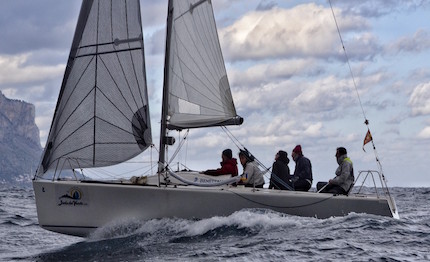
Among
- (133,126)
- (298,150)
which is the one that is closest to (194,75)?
(133,126)

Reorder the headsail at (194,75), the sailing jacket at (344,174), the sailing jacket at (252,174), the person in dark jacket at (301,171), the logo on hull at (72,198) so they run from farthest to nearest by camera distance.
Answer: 1. the headsail at (194,75)
2. the person in dark jacket at (301,171)
3. the sailing jacket at (252,174)
4. the sailing jacket at (344,174)
5. the logo on hull at (72,198)

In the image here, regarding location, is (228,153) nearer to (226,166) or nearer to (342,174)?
(226,166)

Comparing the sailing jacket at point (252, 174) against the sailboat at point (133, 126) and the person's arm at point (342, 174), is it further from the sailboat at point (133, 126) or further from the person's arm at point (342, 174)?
the person's arm at point (342, 174)

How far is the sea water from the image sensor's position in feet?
33.6

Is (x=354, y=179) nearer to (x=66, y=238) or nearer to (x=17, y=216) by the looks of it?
(x=66, y=238)

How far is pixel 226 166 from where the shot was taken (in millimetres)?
13648

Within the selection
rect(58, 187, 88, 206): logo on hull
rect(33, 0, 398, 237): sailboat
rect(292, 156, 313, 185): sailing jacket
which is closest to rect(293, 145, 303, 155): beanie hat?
rect(292, 156, 313, 185): sailing jacket

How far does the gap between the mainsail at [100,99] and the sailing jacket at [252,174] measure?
2.01 meters

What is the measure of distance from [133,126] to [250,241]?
361cm

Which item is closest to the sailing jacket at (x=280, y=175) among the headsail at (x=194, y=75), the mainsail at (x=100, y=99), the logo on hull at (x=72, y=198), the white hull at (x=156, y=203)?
the white hull at (x=156, y=203)

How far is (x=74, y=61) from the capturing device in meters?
13.5

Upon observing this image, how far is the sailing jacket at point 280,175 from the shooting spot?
13.6 m

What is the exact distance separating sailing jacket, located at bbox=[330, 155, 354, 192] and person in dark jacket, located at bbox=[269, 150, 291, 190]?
0.93m

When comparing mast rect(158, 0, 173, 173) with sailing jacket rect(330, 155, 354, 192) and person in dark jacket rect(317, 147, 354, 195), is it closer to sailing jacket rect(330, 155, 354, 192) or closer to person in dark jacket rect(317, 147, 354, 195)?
person in dark jacket rect(317, 147, 354, 195)
